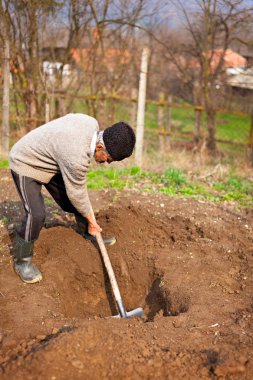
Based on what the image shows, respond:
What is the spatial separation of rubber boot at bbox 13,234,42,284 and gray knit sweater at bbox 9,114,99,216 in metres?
0.62

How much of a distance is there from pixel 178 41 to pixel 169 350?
1074 centimetres

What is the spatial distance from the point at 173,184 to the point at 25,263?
3272mm

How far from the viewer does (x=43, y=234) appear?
4777 millimetres

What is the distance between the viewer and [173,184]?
678 cm

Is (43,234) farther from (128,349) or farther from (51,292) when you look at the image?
(128,349)

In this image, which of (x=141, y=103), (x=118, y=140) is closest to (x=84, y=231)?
(x=118, y=140)

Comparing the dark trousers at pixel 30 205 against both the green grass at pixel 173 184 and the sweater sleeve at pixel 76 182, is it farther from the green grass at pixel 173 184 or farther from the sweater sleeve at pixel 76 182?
the green grass at pixel 173 184

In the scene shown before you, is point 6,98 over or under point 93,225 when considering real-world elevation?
over

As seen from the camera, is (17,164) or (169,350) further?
(17,164)

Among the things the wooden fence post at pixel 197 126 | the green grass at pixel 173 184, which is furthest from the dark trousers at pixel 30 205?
the wooden fence post at pixel 197 126

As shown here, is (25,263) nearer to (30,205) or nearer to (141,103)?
(30,205)

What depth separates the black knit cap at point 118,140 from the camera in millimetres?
3381

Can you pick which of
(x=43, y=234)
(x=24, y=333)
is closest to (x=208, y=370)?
(x=24, y=333)

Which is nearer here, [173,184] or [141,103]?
[173,184]
